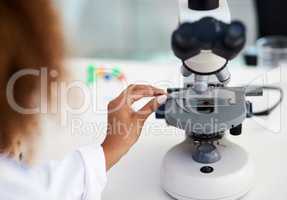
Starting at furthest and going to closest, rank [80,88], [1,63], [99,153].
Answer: [80,88]
[99,153]
[1,63]

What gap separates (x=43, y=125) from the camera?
1124 millimetres

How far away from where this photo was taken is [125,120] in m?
0.92

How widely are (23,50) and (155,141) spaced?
0.43 m

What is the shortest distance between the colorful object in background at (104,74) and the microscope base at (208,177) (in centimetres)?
40

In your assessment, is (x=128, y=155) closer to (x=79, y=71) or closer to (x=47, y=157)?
(x=47, y=157)

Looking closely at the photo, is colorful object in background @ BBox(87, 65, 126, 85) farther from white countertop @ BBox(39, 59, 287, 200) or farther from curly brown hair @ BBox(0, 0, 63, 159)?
curly brown hair @ BBox(0, 0, 63, 159)

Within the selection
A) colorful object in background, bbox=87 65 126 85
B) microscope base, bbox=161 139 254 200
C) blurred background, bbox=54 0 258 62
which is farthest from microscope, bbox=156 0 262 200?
blurred background, bbox=54 0 258 62

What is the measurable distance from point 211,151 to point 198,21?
0.26 metres

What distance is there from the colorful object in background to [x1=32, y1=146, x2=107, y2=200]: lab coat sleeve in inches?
17.4

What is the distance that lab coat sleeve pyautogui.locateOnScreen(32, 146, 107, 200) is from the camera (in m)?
0.81

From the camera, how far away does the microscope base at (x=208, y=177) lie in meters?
0.88

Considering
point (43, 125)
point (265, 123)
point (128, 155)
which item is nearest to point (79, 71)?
point (43, 125)

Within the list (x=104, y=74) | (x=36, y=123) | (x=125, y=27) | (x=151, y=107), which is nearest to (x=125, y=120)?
(x=151, y=107)

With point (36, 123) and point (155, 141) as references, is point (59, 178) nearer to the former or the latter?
point (36, 123)
